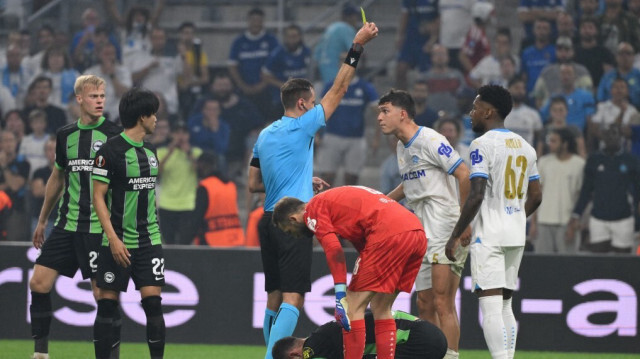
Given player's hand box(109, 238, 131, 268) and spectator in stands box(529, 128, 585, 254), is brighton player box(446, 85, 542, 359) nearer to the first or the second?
player's hand box(109, 238, 131, 268)

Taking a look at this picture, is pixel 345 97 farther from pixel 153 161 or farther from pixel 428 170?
pixel 153 161

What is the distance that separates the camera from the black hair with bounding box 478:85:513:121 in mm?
7383

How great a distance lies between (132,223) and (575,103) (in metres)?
8.61

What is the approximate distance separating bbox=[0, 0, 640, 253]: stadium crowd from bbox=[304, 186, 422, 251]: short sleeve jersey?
6140 mm

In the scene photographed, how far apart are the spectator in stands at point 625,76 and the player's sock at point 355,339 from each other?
8695mm

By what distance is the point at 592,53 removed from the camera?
14.5 m

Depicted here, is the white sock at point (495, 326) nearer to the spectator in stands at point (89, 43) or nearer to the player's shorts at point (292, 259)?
the player's shorts at point (292, 259)

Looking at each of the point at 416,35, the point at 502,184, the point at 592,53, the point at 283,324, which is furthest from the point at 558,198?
the point at 283,324

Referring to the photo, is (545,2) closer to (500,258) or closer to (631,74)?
(631,74)

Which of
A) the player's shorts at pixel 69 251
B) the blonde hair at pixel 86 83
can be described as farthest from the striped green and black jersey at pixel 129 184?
the blonde hair at pixel 86 83

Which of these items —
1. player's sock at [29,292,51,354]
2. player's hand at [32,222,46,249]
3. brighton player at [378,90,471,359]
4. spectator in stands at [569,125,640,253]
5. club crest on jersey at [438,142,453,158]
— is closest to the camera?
club crest on jersey at [438,142,453,158]

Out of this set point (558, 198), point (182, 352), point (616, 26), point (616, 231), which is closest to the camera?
point (182, 352)

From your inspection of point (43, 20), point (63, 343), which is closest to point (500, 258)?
point (63, 343)

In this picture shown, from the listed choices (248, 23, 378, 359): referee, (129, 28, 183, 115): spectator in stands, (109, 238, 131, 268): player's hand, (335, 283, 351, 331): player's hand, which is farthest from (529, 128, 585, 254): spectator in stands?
(109, 238, 131, 268): player's hand
